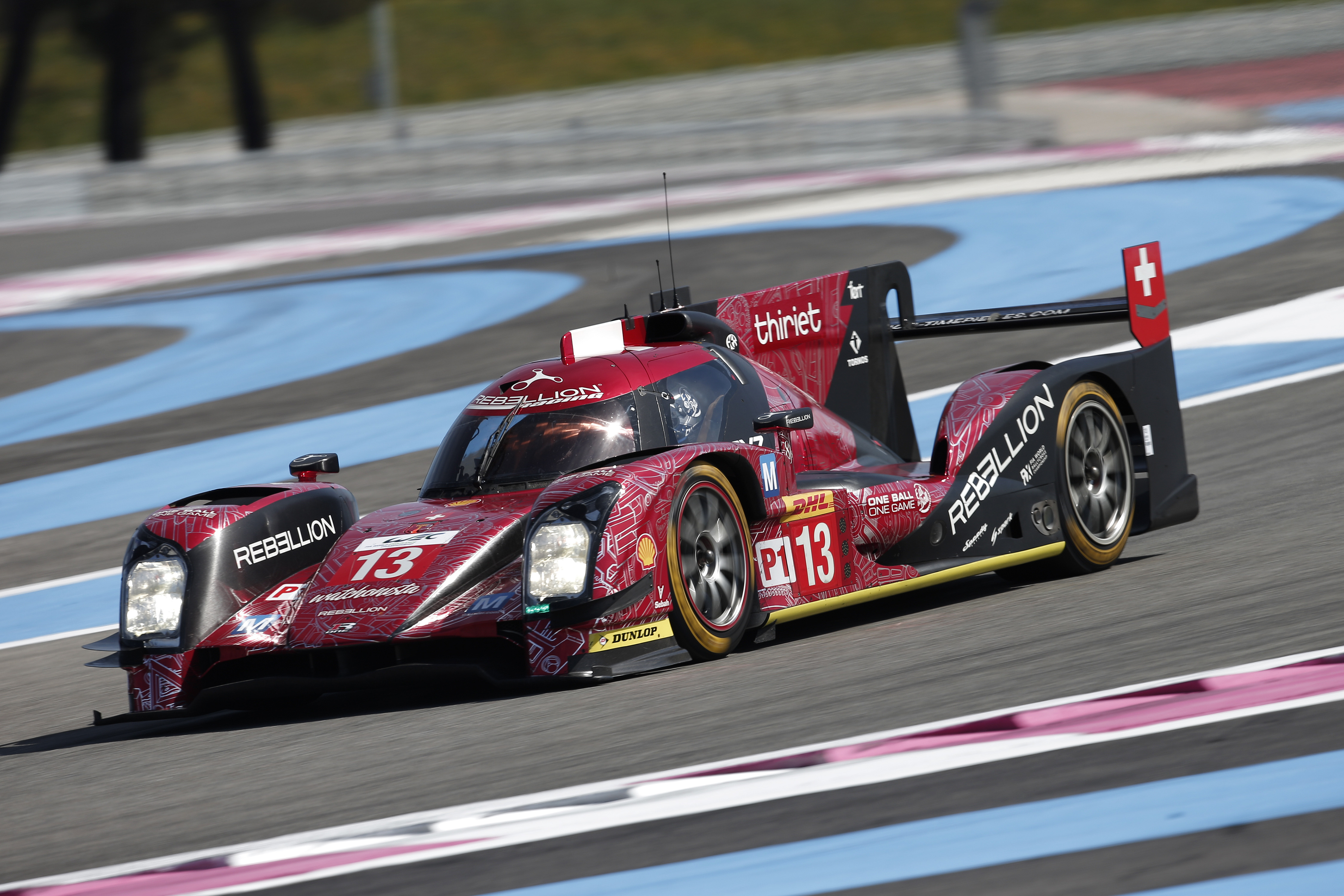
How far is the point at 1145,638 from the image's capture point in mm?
6012

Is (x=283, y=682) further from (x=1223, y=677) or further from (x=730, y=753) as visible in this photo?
(x=1223, y=677)

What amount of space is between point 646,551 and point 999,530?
6.60 ft

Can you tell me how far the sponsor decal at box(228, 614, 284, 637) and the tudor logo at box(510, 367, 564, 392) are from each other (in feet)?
4.33

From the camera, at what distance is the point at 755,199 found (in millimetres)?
25781

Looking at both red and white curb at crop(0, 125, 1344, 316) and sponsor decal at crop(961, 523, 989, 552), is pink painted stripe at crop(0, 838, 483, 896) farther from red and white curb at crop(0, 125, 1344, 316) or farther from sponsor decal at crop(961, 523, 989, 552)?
red and white curb at crop(0, 125, 1344, 316)

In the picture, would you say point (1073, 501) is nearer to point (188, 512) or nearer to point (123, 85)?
point (188, 512)

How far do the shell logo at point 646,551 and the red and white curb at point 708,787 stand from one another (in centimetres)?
142

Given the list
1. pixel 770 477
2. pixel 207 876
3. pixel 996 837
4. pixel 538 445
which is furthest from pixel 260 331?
pixel 996 837

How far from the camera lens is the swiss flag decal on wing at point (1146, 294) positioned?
848cm

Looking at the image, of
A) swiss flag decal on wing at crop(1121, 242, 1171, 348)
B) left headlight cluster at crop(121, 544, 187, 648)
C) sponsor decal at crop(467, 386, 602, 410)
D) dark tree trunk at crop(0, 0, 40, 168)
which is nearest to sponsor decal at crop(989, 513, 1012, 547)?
swiss flag decal on wing at crop(1121, 242, 1171, 348)

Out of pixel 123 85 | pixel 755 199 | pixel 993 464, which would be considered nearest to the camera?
pixel 993 464

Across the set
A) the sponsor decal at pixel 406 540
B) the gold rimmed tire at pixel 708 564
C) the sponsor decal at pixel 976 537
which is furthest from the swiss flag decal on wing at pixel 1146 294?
the sponsor decal at pixel 406 540

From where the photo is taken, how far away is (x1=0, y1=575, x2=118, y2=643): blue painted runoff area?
9.28 m

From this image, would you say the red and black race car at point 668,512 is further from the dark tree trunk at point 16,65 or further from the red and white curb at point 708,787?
the dark tree trunk at point 16,65
